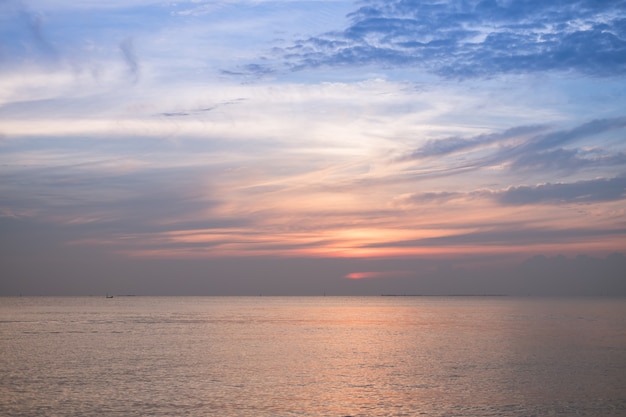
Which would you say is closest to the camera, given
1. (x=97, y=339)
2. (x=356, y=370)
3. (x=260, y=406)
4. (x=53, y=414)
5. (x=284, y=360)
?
(x=53, y=414)

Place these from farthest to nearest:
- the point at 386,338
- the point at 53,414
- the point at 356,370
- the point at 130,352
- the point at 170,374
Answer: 1. the point at 386,338
2. the point at 130,352
3. the point at 356,370
4. the point at 170,374
5. the point at 53,414

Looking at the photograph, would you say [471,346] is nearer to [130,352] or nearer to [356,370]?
Result: [356,370]

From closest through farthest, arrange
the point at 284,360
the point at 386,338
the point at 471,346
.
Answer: the point at 284,360 < the point at 471,346 < the point at 386,338

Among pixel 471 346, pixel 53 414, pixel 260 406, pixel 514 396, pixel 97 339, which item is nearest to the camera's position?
pixel 53 414

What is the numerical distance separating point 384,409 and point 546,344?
54.2m

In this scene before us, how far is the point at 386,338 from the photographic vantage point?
106 m

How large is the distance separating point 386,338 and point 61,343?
4875cm

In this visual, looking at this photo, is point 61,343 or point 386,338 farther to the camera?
point 386,338

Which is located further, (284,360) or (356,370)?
(284,360)

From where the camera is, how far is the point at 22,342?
306 ft

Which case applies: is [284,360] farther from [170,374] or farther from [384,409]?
[384,409]

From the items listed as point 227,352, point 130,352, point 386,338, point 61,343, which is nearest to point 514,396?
point 227,352

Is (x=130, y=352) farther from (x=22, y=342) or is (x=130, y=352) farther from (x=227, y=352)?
(x=22, y=342)

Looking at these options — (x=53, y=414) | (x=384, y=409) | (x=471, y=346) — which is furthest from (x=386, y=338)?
(x=53, y=414)
